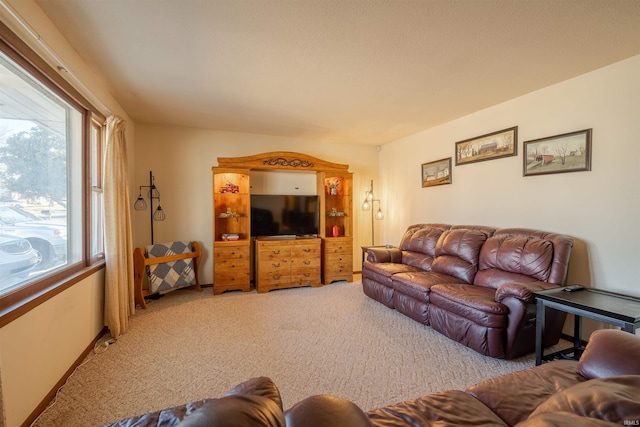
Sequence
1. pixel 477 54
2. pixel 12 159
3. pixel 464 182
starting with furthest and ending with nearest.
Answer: pixel 464 182 → pixel 477 54 → pixel 12 159

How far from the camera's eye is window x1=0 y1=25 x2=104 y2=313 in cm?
161

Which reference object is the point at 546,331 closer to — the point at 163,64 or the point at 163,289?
the point at 163,64

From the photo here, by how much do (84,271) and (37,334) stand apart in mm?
742

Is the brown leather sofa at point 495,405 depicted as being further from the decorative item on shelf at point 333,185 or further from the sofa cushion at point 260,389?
the decorative item on shelf at point 333,185

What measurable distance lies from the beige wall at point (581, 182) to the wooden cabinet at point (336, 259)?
180cm

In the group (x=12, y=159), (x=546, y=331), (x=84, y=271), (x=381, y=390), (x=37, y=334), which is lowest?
(x=381, y=390)

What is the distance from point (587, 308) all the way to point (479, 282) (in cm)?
108

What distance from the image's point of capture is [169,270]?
3.92 meters

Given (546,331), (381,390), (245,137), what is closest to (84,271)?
(381,390)

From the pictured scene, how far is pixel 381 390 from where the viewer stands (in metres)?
1.95

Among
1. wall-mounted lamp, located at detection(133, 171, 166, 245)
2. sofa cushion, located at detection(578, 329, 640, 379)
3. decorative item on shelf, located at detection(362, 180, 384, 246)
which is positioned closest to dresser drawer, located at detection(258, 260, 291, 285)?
wall-mounted lamp, located at detection(133, 171, 166, 245)

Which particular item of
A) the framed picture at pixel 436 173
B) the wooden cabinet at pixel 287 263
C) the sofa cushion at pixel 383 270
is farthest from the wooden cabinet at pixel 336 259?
the framed picture at pixel 436 173

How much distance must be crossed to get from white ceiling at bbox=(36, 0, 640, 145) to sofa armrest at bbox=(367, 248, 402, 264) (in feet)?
6.54

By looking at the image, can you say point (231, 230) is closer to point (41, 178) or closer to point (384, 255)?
point (384, 255)
